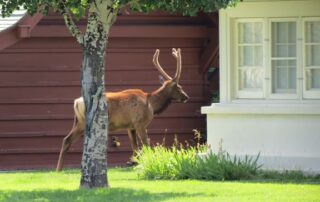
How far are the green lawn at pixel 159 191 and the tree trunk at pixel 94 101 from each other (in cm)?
45

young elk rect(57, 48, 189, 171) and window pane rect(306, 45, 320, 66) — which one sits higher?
window pane rect(306, 45, 320, 66)

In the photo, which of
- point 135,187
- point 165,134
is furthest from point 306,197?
point 165,134

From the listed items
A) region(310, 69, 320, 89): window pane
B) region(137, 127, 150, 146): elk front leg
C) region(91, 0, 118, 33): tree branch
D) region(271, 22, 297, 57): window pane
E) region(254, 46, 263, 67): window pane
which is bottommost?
region(137, 127, 150, 146): elk front leg

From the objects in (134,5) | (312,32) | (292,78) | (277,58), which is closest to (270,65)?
(277,58)

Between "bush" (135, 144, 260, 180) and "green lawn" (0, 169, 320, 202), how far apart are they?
0.40 metres

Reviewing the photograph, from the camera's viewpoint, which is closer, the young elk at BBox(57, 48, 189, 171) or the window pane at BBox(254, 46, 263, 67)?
the window pane at BBox(254, 46, 263, 67)

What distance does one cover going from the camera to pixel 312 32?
63.3 feet

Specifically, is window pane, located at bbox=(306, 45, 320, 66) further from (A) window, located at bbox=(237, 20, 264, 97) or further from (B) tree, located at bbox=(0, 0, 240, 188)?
(B) tree, located at bbox=(0, 0, 240, 188)

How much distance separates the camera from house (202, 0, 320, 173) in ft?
62.2

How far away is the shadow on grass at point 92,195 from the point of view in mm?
15516

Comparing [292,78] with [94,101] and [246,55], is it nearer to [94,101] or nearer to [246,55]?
[246,55]

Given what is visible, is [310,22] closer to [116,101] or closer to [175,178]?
[175,178]

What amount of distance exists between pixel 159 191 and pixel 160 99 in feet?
21.5

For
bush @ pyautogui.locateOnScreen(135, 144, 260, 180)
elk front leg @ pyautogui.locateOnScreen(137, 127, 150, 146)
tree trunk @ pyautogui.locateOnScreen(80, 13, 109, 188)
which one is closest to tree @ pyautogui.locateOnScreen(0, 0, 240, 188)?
tree trunk @ pyautogui.locateOnScreen(80, 13, 109, 188)
